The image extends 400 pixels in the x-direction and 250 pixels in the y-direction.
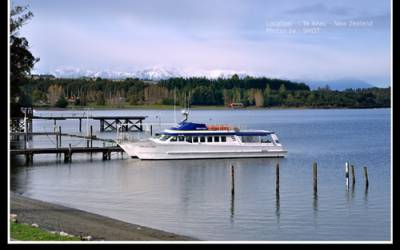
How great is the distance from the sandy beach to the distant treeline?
467ft

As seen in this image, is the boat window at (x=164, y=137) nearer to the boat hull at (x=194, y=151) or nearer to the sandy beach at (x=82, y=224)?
the boat hull at (x=194, y=151)

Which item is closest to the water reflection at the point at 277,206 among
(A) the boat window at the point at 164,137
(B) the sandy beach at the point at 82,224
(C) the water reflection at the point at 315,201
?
(C) the water reflection at the point at 315,201

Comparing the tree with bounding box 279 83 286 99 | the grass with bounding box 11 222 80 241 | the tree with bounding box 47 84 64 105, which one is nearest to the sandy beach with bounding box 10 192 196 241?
the grass with bounding box 11 222 80 241

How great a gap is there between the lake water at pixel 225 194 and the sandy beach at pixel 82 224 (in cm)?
157

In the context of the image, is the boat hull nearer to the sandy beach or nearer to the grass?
the sandy beach

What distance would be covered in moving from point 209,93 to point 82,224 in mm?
160470

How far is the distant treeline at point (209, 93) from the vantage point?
17412cm

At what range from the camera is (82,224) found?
2223 cm

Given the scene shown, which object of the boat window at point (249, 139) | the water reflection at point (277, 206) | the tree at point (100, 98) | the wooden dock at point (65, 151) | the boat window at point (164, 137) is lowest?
the water reflection at point (277, 206)

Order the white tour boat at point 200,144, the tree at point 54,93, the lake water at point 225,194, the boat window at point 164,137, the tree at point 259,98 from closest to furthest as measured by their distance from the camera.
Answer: the lake water at point 225,194 → the white tour boat at point 200,144 → the boat window at point 164,137 → the tree at point 54,93 → the tree at point 259,98

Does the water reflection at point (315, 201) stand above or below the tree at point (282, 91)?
below

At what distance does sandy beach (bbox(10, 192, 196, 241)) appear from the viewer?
65.6 feet
